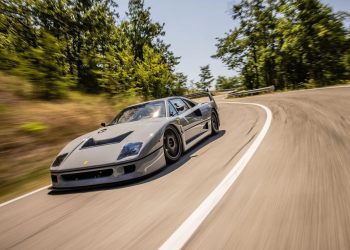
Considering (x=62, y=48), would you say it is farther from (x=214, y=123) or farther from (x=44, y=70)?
(x=214, y=123)

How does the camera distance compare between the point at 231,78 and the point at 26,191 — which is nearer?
the point at 26,191

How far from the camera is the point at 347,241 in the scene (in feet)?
6.89

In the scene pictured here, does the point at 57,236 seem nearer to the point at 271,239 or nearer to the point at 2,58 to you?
the point at 271,239

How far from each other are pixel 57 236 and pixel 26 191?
2488mm

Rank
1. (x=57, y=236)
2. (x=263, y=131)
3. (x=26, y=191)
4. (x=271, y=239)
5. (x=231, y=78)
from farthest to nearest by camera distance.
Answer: (x=231, y=78) < (x=263, y=131) < (x=26, y=191) < (x=57, y=236) < (x=271, y=239)

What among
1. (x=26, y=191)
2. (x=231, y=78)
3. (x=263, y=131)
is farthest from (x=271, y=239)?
(x=231, y=78)

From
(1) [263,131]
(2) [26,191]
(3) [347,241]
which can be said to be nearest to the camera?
(3) [347,241]

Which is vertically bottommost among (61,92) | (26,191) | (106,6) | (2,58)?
(26,191)

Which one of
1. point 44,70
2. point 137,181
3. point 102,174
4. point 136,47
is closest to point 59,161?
point 102,174

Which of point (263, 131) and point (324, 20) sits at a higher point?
point (324, 20)

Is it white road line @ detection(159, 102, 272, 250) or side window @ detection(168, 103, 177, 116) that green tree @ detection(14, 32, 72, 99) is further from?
white road line @ detection(159, 102, 272, 250)

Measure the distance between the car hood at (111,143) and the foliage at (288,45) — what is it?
25.1 meters

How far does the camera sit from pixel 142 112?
6.07 metres

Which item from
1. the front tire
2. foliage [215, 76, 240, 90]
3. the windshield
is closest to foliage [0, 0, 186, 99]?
the windshield
